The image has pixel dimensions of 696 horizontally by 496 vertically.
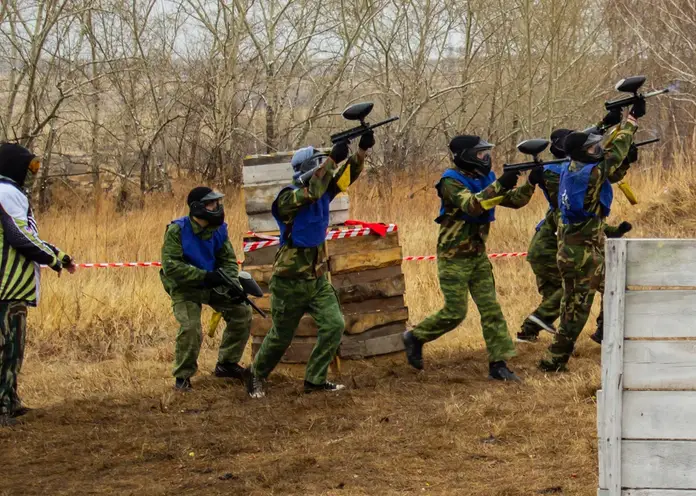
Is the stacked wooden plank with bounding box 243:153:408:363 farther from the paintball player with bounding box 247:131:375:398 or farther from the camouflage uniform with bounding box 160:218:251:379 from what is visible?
the paintball player with bounding box 247:131:375:398

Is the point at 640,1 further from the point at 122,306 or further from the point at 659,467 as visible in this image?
the point at 659,467

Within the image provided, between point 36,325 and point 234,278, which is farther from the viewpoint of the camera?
point 36,325

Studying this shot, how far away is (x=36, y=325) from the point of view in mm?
9773

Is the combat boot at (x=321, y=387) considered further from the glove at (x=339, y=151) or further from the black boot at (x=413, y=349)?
the glove at (x=339, y=151)

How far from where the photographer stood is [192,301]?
7.55 m

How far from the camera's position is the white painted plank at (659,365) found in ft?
11.4

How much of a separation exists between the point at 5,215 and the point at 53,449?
1658 millimetres

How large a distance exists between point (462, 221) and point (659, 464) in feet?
13.2

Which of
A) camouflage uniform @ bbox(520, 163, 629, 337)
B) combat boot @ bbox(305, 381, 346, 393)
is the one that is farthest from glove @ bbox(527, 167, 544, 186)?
combat boot @ bbox(305, 381, 346, 393)

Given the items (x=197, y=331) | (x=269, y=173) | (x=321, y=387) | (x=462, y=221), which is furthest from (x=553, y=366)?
(x=197, y=331)

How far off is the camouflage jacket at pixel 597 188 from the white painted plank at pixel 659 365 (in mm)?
3789

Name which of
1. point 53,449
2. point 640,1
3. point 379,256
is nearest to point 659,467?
point 53,449

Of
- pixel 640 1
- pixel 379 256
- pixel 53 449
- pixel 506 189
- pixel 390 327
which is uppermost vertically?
pixel 640 1

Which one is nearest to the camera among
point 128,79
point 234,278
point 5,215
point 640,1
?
point 5,215
